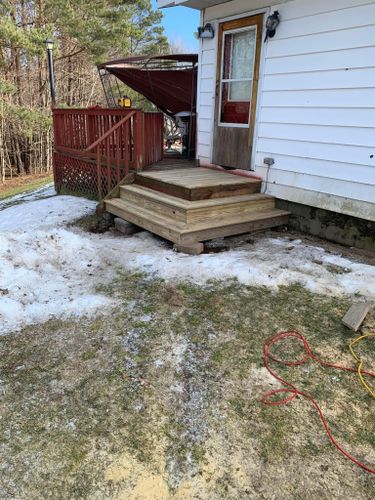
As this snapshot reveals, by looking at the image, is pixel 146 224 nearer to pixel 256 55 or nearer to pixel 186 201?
pixel 186 201

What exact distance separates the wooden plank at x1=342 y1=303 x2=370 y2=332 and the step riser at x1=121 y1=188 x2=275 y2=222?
200 cm

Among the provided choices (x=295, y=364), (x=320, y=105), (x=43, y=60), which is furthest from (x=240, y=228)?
(x=43, y=60)

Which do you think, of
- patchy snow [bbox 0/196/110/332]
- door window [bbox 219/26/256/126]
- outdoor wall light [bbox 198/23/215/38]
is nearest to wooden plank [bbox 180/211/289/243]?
patchy snow [bbox 0/196/110/332]

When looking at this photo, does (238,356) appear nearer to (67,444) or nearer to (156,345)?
(156,345)

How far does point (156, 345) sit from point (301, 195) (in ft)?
9.59

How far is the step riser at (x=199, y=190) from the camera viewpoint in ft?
15.1

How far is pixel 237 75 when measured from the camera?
5.36 m

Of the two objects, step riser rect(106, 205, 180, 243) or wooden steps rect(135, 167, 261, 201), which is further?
wooden steps rect(135, 167, 261, 201)

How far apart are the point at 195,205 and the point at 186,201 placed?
0.21 meters

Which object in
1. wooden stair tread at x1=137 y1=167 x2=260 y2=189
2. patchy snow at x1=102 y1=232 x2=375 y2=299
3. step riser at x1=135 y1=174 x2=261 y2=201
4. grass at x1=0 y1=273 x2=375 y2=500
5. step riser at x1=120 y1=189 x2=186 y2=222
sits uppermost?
wooden stair tread at x1=137 y1=167 x2=260 y2=189

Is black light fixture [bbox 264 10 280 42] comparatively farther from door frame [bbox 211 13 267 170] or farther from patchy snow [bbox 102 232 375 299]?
patchy snow [bbox 102 232 375 299]

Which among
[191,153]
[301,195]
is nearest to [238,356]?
[301,195]

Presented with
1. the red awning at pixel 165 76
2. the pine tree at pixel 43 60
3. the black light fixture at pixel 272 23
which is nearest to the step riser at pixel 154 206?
the black light fixture at pixel 272 23

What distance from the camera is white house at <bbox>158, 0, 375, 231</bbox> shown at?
13.2 ft
